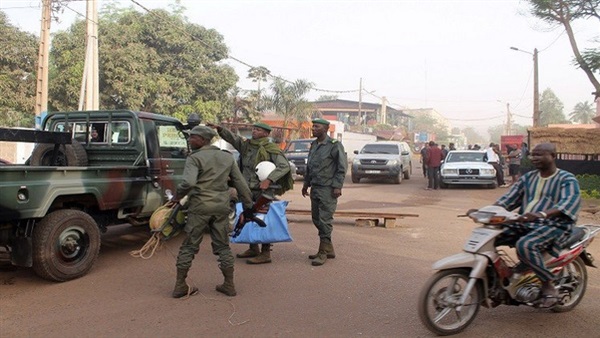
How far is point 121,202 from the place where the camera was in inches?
234

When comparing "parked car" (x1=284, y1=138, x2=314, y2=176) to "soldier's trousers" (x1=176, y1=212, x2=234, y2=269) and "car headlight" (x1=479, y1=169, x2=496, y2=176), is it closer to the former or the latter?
"car headlight" (x1=479, y1=169, x2=496, y2=176)

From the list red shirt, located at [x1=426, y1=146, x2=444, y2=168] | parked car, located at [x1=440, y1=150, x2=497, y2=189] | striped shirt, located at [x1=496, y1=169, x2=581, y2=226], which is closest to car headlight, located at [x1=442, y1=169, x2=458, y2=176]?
parked car, located at [x1=440, y1=150, x2=497, y2=189]

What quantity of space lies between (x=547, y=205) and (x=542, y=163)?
35cm

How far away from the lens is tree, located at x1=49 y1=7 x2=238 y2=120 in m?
23.7

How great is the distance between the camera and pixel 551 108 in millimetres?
88562

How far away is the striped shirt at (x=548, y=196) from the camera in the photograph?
4031 millimetres

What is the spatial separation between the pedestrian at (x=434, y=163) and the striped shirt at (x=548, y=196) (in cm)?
1193

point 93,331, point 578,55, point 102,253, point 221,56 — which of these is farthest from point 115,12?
point 93,331

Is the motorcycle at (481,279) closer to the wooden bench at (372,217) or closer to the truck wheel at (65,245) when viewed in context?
the truck wheel at (65,245)

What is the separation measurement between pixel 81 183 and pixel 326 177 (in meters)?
2.75

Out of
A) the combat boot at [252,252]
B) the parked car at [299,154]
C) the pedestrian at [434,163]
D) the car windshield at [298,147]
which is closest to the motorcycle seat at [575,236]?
the combat boot at [252,252]

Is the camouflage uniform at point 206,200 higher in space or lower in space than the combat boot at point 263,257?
higher

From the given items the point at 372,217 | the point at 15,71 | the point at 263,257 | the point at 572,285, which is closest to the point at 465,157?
the point at 372,217

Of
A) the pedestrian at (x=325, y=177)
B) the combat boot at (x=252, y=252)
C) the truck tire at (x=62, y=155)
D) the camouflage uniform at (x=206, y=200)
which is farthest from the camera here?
the truck tire at (x=62, y=155)
